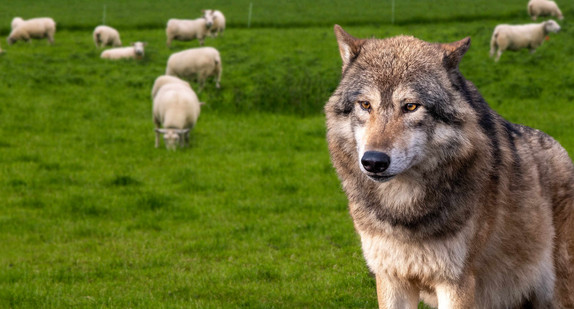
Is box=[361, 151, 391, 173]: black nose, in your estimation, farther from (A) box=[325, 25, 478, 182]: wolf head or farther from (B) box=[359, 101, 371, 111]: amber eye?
(B) box=[359, 101, 371, 111]: amber eye

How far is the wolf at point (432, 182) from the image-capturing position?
14.8 feet

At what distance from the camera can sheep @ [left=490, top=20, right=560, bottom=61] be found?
25.8 m

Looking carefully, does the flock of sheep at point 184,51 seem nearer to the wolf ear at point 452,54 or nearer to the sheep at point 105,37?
the sheep at point 105,37

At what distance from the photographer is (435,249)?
184 inches

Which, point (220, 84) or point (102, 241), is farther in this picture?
point (220, 84)

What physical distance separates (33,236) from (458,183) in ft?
26.0

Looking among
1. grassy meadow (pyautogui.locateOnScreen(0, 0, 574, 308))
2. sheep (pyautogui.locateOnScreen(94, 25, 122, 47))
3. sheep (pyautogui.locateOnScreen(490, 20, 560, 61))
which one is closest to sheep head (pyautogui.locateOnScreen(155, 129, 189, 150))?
grassy meadow (pyautogui.locateOnScreen(0, 0, 574, 308))

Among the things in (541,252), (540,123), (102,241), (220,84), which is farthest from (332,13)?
(541,252)

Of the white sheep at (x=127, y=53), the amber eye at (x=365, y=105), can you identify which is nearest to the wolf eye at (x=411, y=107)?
the amber eye at (x=365, y=105)

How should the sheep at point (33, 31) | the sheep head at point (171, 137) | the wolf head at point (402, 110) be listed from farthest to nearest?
the sheep at point (33, 31) < the sheep head at point (171, 137) < the wolf head at point (402, 110)

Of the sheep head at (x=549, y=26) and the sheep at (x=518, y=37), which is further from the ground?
the sheep head at (x=549, y=26)

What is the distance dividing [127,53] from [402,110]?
80.2 feet

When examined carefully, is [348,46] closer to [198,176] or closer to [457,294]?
[457,294]

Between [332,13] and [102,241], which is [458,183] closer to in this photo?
[102,241]
